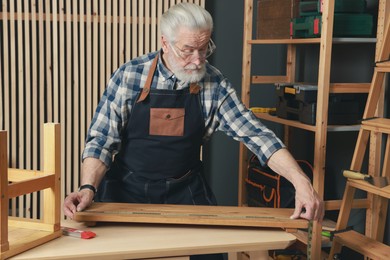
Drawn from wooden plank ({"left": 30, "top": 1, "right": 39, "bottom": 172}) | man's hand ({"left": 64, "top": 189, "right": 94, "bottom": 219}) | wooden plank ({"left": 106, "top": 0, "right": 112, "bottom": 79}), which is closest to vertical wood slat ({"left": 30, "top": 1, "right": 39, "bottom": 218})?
wooden plank ({"left": 30, "top": 1, "right": 39, "bottom": 172})

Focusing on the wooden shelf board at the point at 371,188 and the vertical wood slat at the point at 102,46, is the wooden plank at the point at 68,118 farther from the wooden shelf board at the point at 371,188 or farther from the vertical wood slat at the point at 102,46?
the wooden shelf board at the point at 371,188

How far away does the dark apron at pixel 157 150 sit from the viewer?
2.91 m

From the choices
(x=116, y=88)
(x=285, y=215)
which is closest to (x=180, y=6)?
(x=116, y=88)

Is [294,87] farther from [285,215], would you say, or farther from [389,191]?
[285,215]

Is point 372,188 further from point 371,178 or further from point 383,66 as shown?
point 383,66

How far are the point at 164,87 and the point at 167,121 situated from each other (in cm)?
16

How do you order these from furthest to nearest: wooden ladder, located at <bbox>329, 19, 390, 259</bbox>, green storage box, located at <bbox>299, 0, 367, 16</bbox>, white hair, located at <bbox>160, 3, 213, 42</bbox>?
green storage box, located at <bbox>299, 0, 367, 16</bbox>, wooden ladder, located at <bbox>329, 19, 390, 259</bbox>, white hair, located at <bbox>160, 3, 213, 42</bbox>

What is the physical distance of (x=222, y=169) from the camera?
4.96 meters

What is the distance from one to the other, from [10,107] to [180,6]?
1.94 m

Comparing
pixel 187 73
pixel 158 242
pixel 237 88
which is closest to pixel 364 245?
pixel 187 73

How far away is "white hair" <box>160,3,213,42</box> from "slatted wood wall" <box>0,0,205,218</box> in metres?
1.66

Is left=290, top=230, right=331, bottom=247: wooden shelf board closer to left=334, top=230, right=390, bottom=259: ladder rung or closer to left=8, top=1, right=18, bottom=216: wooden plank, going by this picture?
left=334, top=230, right=390, bottom=259: ladder rung

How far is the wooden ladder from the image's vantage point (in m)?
3.28

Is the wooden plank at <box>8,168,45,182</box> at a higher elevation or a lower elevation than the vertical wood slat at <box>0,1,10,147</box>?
lower
